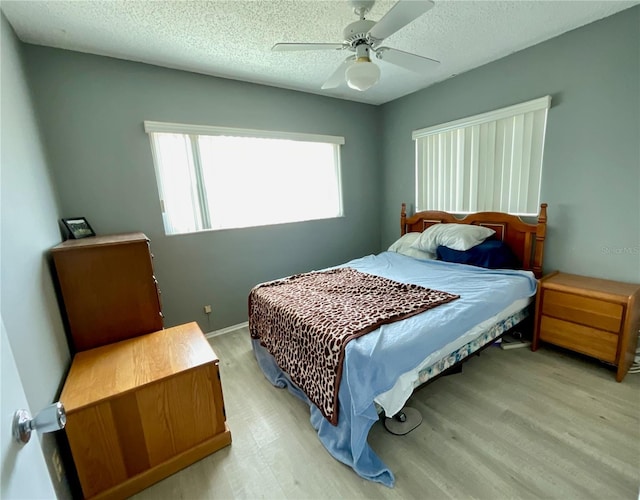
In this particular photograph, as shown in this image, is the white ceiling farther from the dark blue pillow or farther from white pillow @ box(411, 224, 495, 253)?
the dark blue pillow

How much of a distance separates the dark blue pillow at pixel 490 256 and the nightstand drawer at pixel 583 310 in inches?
17.5

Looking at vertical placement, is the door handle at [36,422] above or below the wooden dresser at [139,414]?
above

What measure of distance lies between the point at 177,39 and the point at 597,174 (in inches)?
134

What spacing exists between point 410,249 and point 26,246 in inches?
122

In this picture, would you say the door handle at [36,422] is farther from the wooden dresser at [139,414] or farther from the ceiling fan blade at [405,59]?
the ceiling fan blade at [405,59]

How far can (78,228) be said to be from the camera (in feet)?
7.30

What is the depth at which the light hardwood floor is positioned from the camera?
1.38m

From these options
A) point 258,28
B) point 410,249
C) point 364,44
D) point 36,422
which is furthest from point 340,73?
point 36,422

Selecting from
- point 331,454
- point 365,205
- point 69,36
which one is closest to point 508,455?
point 331,454

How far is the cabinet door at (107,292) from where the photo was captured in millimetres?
1731

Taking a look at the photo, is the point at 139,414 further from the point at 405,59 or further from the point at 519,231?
the point at 519,231

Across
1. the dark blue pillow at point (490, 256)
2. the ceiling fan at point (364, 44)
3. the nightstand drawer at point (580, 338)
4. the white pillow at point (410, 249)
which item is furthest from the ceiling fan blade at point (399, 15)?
the nightstand drawer at point (580, 338)

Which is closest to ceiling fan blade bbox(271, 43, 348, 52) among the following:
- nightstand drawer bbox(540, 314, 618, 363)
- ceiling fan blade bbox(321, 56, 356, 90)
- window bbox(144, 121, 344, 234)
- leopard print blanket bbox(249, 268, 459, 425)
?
ceiling fan blade bbox(321, 56, 356, 90)

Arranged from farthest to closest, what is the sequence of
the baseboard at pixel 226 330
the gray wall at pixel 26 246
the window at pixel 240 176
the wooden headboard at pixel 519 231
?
the baseboard at pixel 226 330 → the window at pixel 240 176 → the wooden headboard at pixel 519 231 → the gray wall at pixel 26 246
